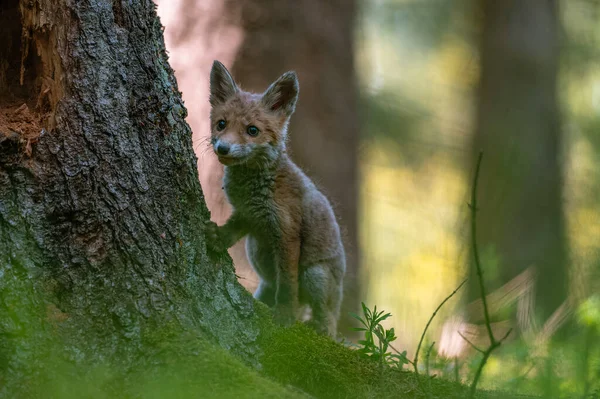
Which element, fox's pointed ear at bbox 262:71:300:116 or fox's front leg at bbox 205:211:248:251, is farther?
fox's pointed ear at bbox 262:71:300:116

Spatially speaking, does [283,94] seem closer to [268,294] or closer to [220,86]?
[220,86]

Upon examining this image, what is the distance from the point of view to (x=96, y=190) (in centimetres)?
350

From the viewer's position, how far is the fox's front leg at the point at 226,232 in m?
4.21

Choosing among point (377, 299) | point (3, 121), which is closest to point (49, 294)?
point (3, 121)

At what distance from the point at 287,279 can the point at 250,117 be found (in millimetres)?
1490

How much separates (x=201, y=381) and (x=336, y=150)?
587 cm

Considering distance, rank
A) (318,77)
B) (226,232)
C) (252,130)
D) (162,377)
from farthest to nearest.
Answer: (318,77) → (252,130) → (226,232) → (162,377)

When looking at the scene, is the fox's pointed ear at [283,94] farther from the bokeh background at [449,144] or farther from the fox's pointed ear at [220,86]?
the bokeh background at [449,144]

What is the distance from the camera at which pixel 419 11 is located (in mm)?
15609

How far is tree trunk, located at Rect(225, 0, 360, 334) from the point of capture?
26.3 feet

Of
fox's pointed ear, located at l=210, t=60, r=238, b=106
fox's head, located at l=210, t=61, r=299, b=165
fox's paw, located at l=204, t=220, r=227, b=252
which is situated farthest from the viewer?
fox's pointed ear, located at l=210, t=60, r=238, b=106

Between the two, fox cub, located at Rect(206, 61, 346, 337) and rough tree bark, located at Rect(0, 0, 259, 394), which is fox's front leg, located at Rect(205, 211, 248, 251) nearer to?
fox cub, located at Rect(206, 61, 346, 337)

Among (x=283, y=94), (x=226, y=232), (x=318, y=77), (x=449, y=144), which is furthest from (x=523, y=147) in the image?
(x=226, y=232)

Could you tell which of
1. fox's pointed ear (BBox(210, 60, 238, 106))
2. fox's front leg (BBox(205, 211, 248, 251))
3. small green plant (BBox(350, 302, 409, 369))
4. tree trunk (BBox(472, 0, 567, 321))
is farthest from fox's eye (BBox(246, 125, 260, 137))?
tree trunk (BBox(472, 0, 567, 321))
